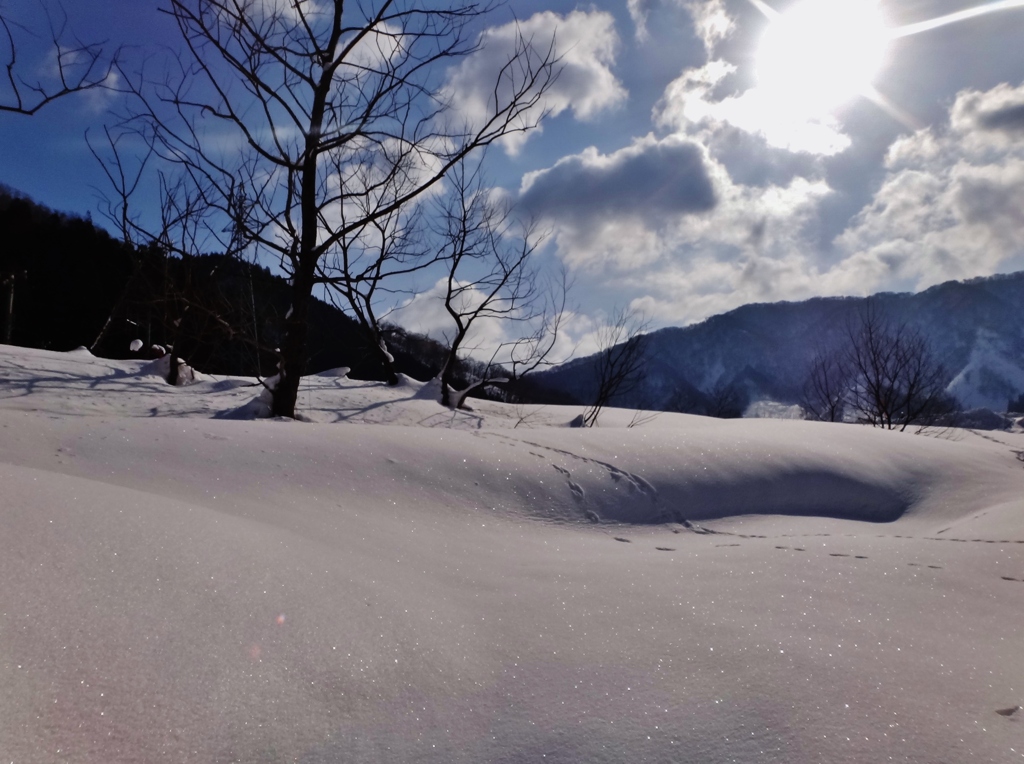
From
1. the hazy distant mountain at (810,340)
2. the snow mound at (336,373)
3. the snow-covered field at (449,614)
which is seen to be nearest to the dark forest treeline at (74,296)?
the snow mound at (336,373)

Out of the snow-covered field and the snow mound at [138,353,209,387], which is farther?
the snow mound at [138,353,209,387]

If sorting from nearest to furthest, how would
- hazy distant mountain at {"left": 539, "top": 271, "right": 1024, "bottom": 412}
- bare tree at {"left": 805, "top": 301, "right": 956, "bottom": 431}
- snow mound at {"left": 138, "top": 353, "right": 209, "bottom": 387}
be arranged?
snow mound at {"left": 138, "top": 353, "right": 209, "bottom": 387}
bare tree at {"left": 805, "top": 301, "right": 956, "bottom": 431}
hazy distant mountain at {"left": 539, "top": 271, "right": 1024, "bottom": 412}

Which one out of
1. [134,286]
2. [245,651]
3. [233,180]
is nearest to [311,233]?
[233,180]

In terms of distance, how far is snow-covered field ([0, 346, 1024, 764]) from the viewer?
1.01 metres

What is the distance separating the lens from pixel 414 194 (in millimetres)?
5098

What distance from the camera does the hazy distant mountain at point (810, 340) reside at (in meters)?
124

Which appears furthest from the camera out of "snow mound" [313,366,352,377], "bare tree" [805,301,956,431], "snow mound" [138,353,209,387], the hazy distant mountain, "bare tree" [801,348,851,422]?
the hazy distant mountain

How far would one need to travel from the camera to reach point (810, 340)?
117 m

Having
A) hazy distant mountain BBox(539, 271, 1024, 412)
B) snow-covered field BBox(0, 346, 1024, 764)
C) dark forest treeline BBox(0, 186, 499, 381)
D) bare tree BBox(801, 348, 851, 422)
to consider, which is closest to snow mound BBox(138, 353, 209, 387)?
dark forest treeline BBox(0, 186, 499, 381)

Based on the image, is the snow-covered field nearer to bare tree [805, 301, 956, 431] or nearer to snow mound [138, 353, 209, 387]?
snow mound [138, 353, 209, 387]

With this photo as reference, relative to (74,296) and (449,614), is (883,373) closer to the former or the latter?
(449,614)

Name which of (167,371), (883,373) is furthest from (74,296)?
(883,373)

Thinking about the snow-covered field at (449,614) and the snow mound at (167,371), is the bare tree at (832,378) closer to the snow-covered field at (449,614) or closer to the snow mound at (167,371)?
the snow-covered field at (449,614)

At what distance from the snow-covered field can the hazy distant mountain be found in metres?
114
